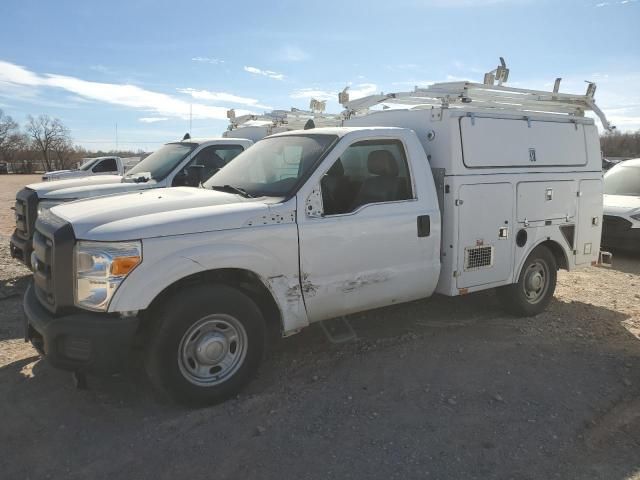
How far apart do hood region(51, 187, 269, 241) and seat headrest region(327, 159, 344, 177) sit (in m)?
0.67

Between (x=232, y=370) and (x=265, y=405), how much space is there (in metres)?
0.34

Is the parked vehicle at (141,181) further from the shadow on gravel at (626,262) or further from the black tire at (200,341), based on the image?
the shadow on gravel at (626,262)

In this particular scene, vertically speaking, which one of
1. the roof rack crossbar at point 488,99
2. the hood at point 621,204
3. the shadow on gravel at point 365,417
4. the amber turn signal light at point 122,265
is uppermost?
the roof rack crossbar at point 488,99

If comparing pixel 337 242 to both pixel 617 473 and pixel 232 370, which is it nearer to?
pixel 232 370

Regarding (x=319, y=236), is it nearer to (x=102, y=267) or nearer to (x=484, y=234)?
(x=102, y=267)

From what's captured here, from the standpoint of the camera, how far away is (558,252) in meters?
5.95

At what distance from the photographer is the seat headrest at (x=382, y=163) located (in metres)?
4.64

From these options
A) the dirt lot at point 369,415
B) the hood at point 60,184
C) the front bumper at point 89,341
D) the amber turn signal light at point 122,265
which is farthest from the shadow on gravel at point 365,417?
the hood at point 60,184

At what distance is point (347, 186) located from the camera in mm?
4434

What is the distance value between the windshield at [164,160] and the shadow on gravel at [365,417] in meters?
4.01

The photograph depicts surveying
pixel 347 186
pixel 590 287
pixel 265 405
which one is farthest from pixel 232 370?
pixel 590 287

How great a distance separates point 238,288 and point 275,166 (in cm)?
116

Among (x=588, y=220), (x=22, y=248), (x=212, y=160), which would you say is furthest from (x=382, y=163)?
(x=22, y=248)

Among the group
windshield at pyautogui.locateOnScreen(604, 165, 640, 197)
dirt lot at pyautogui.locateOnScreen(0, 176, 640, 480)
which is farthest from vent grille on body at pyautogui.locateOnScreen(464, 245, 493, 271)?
windshield at pyautogui.locateOnScreen(604, 165, 640, 197)
